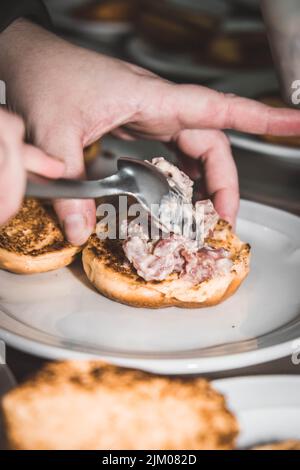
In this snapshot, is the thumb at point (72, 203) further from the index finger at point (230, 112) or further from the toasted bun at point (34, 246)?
the index finger at point (230, 112)

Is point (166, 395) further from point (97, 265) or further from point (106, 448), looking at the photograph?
point (97, 265)

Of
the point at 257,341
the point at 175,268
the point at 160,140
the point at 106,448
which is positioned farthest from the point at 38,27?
the point at 106,448

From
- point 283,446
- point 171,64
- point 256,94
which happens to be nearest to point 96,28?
point 171,64

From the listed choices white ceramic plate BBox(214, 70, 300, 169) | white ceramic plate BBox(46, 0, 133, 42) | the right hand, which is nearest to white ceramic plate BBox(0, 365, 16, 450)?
the right hand

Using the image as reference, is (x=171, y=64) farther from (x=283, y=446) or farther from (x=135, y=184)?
(x=283, y=446)

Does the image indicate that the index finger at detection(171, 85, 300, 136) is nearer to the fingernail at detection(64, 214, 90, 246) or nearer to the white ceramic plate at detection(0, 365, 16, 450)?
the fingernail at detection(64, 214, 90, 246)

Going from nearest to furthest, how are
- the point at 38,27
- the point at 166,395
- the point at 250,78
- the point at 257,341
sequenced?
the point at 166,395 < the point at 257,341 < the point at 38,27 < the point at 250,78
